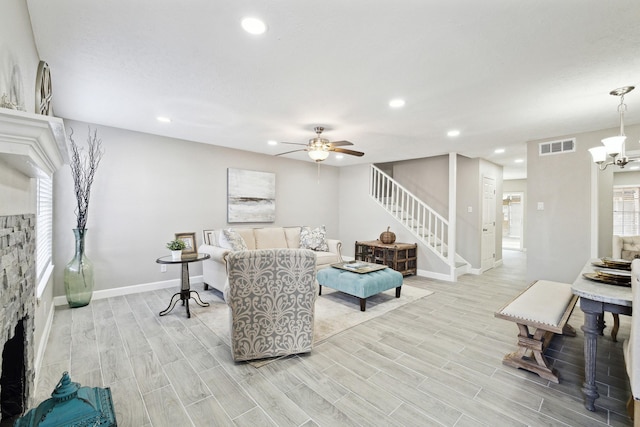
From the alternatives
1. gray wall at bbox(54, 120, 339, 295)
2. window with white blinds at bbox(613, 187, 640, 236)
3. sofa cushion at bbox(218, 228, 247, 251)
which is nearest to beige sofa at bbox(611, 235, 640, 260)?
sofa cushion at bbox(218, 228, 247, 251)

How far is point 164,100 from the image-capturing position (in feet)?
9.77

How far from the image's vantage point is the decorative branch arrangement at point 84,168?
138 inches

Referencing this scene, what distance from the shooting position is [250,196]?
18.0 ft

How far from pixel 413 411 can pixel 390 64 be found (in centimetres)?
251

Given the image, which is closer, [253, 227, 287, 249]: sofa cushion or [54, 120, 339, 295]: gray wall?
[54, 120, 339, 295]: gray wall

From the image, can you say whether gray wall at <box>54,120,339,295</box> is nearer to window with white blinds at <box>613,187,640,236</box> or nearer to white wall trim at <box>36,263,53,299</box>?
white wall trim at <box>36,263,53,299</box>

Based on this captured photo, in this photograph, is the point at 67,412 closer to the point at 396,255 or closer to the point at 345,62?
the point at 345,62

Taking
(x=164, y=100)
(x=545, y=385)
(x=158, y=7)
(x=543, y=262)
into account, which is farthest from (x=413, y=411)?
(x=543, y=262)

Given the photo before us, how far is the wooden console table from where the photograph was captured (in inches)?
210

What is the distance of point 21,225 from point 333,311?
2.98 metres

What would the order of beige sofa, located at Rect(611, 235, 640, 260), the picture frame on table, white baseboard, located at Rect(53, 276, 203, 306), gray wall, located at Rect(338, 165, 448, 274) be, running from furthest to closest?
gray wall, located at Rect(338, 165, 448, 274), the picture frame on table, white baseboard, located at Rect(53, 276, 203, 306), beige sofa, located at Rect(611, 235, 640, 260)

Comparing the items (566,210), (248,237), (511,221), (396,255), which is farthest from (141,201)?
(511,221)

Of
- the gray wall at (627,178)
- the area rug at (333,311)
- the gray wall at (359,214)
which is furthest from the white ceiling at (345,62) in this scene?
the gray wall at (627,178)

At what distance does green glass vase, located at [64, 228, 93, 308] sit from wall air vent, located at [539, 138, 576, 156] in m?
6.65
